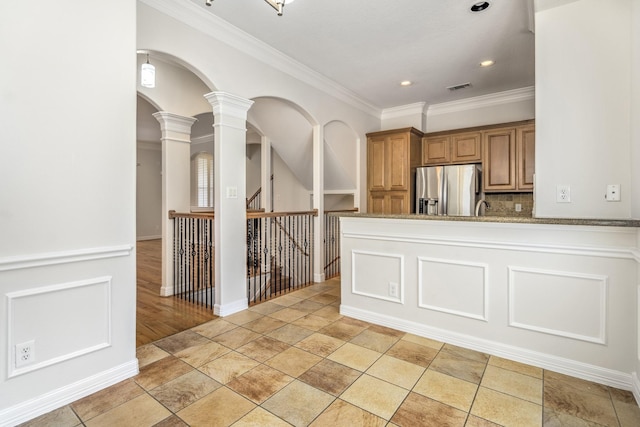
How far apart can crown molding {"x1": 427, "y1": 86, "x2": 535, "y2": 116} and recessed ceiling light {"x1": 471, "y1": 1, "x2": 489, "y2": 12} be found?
2.57 metres

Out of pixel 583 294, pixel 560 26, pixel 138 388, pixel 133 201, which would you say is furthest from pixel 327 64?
pixel 138 388

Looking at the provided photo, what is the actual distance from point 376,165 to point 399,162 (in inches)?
16.2

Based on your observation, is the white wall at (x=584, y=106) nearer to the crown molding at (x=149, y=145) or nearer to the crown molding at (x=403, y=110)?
the crown molding at (x=403, y=110)

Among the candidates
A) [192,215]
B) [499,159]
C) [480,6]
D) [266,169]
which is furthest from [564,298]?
[266,169]

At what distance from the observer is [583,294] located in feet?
6.66

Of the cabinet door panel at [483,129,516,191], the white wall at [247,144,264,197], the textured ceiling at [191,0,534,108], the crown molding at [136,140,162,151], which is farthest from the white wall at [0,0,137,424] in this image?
the crown molding at [136,140,162,151]

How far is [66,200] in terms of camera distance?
1.78 metres

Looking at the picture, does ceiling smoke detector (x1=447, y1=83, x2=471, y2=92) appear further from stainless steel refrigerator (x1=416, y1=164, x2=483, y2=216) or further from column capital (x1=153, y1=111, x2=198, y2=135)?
column capital (x1=153, y1=111, x2=198, y2=135)

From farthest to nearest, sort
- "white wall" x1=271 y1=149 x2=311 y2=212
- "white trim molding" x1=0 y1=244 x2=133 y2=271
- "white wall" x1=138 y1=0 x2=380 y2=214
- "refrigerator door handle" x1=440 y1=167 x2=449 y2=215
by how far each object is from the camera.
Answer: "white wall" x1=271 y1=149 x2=311 y2=212 < "refrigerator door handle" x1=440 y1=167 x2=449 y2=215 < "white wall" x1=138 y1=0 x2=380 y2=214 < "white trim molding" x1=0 y1=244 x2=133 y2=271

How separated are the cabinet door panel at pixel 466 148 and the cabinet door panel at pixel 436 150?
10 cm

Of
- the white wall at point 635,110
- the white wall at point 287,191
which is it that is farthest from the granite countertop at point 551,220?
the white wall at point 287,191

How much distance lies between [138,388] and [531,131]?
534 centimetres

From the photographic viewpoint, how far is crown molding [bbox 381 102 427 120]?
5425 mm

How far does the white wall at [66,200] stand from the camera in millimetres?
1601
